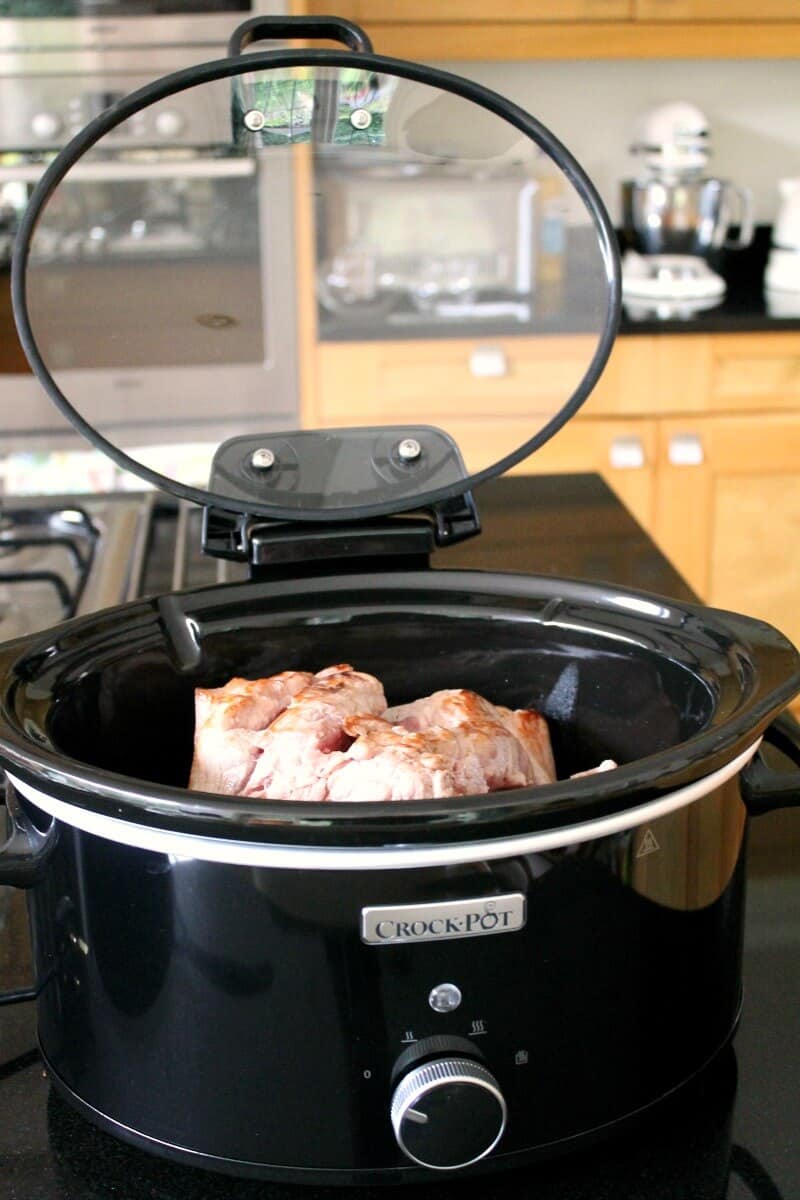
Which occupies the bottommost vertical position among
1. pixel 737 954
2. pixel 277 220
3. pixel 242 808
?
pixel 737 954

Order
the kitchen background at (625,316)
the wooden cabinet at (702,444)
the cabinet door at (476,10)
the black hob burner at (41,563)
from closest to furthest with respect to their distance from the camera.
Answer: the black hob burner at (41,563), the kitchen background at (625,316), the wooden cabinet at (702,444), the cabinet door at (476,10)

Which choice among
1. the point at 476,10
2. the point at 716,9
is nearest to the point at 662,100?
the point at 716,9

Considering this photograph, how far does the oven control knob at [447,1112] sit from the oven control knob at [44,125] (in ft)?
7.11

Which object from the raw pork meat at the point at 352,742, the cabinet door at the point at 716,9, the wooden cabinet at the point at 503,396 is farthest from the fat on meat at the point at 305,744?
the cabinet door at the point at 716,9

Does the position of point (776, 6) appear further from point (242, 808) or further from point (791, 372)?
point (242, 808)

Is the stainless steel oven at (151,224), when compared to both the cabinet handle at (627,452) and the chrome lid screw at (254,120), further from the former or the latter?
the cabinet handle at (627,452)

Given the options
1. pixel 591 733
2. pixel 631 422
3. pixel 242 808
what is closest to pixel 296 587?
pixel 591 733

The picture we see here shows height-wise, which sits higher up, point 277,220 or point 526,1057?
point 277,220

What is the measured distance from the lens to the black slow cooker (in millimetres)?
481

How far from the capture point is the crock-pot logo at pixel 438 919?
48cm

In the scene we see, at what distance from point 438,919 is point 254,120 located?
1.64 feet

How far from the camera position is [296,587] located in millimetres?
741

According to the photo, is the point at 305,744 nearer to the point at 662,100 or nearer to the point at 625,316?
the point at 625,316

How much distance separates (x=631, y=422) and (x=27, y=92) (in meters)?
1.18
